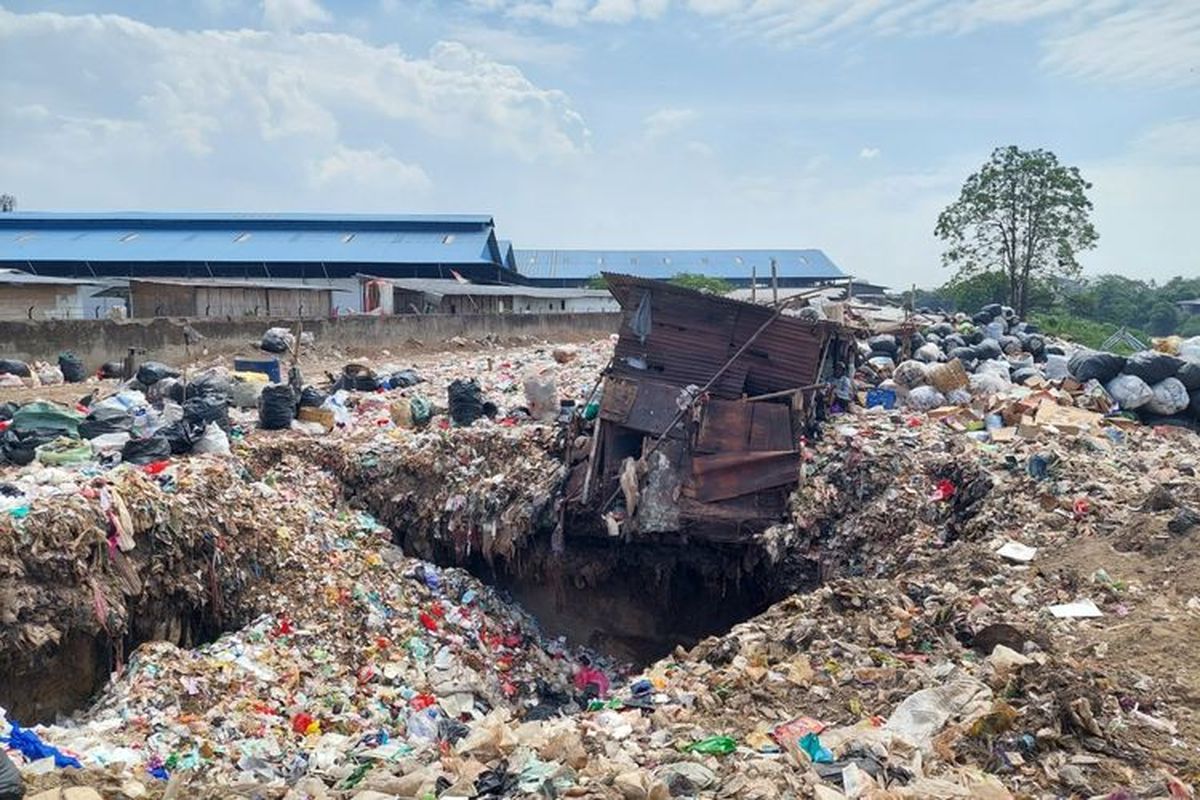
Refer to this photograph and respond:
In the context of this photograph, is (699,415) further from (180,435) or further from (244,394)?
(244,394)

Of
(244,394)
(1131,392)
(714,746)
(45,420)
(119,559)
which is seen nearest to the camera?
(714,746)

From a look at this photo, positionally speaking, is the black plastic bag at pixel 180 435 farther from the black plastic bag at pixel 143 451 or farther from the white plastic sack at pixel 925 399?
the white plastic sack at pixel 925 399

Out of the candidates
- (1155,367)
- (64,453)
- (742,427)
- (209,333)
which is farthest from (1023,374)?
(209,333)

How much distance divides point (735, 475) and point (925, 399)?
2.74m

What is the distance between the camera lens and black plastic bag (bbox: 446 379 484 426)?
8539mm

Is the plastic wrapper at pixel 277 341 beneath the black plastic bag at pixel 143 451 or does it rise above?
above

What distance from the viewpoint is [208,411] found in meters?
7.55

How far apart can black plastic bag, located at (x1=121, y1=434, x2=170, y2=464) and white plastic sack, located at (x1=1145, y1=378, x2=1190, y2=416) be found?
8700 millimetres

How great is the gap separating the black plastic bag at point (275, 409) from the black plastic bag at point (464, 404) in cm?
154

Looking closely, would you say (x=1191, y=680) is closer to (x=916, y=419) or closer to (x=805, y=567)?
(x=805, y=567)

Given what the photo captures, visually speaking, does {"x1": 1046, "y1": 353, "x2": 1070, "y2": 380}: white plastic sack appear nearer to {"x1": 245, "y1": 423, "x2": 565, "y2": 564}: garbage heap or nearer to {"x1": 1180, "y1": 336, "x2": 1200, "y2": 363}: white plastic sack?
{"x1": 1180, "y1": 336, "x2": 1200, "y2": 363}: white plastic sack

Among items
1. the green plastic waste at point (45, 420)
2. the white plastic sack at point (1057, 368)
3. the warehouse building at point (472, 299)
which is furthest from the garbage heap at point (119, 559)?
the warehouse building at point (472, 299)

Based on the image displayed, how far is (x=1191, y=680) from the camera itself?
136 inches

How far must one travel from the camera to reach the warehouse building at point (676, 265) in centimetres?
3422
